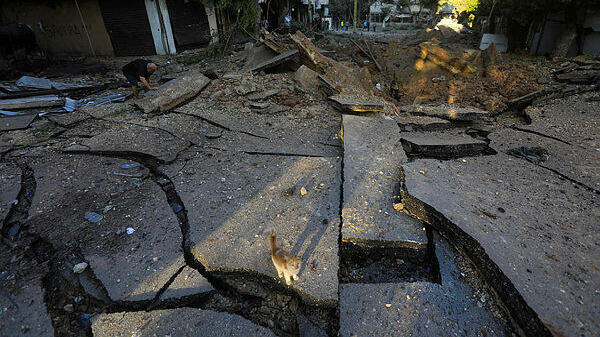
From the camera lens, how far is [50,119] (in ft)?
15.3

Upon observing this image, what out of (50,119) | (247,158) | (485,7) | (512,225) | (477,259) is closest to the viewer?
(477,259)

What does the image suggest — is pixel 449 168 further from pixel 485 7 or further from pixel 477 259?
pixel 485 7

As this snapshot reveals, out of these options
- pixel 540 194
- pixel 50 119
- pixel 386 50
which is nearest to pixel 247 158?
pixel 540 194

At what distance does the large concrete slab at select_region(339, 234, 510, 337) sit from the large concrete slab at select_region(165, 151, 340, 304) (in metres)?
0.16

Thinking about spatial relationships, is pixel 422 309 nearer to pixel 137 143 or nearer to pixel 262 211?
pixel 262 211

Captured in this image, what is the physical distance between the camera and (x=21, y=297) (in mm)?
1651

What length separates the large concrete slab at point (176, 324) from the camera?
1.41 meters

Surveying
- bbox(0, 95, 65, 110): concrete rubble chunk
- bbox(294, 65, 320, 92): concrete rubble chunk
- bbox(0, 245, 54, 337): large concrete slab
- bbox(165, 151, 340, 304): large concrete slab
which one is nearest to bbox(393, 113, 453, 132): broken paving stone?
bbox(165, 151, 340, 304): large concrete slab

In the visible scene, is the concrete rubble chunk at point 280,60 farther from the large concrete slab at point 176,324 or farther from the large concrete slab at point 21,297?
the large concrete slab at point 176,324

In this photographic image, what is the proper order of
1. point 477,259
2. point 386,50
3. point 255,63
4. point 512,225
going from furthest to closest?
point 386,50 < point 255,63 < point 512,225 < point 477,259

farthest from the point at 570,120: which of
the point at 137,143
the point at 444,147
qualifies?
the point at 137,143

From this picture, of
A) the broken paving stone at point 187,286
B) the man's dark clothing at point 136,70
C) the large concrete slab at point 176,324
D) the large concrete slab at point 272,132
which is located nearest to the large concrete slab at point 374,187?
the large concrete slab at point 272,132

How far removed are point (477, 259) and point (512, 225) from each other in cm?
40

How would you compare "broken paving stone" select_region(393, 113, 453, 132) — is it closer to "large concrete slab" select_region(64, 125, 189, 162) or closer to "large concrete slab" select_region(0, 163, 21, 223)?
"large concrete slab" select_region(64, 125, 189, 162)
